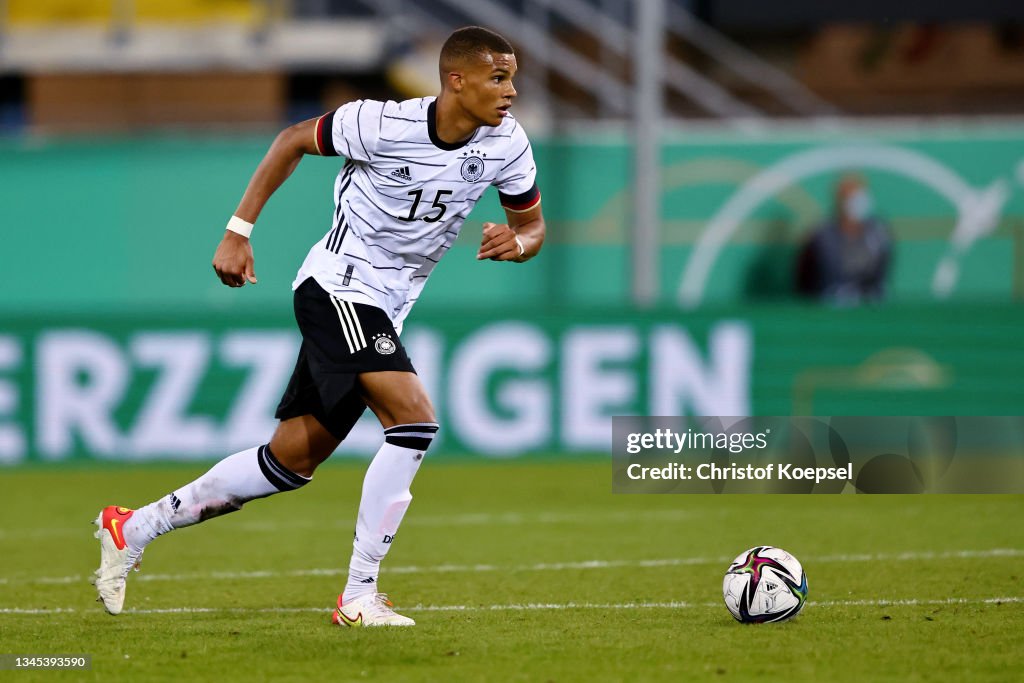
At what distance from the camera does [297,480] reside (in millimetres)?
6109

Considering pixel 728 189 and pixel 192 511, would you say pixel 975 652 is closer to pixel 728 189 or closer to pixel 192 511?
pixel 192 511

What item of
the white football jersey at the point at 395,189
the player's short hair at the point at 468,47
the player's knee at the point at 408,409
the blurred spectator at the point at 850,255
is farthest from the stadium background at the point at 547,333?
the player's short hair at the point at 468,47

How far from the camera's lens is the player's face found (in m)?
5.97

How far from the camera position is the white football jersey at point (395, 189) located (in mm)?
6090

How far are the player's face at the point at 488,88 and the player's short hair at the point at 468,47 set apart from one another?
1.4 inches

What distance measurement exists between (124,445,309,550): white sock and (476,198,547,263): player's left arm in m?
1.14

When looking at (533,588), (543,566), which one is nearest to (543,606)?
(533,588)

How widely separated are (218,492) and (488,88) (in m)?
1.86

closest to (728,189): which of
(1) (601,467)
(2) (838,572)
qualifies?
(1) (601,467)

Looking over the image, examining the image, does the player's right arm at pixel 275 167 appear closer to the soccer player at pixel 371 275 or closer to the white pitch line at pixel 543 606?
the soccer player at pixel 371 275

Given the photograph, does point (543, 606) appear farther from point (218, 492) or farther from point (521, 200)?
point (521, 200)

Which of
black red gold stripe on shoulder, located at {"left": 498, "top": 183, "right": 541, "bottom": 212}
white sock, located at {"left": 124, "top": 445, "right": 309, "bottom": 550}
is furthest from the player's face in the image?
white sock, located at {"left": 124, "top": 445, "right": 309, "bottom": 550}

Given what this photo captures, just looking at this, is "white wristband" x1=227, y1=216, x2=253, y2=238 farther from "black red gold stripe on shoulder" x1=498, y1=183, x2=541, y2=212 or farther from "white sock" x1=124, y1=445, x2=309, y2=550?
"black red gold stripe on shoulder" x1=498, y1=183, x2=541, y2=212

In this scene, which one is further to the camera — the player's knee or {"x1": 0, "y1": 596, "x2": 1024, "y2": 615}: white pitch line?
{"x1": 0, "y1": 596, "x2": 1024, "y2": 615}: white pitch line
